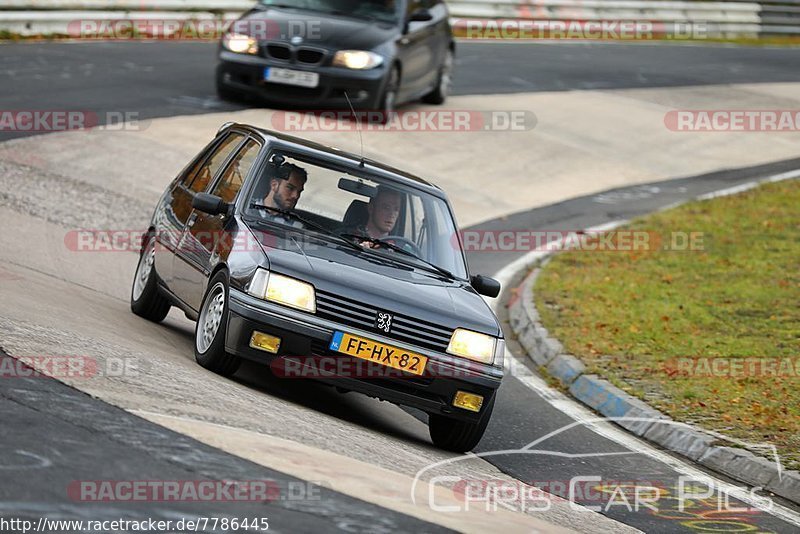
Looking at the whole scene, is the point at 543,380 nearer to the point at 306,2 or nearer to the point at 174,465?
the point at 174,465

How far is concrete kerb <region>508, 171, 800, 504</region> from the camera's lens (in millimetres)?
8227

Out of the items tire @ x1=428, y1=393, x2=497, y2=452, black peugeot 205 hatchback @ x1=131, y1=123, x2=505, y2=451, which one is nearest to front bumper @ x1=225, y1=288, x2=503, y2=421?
black peugeot 205 hatchback @ x1=131, y1=123, x2=505, y2=451

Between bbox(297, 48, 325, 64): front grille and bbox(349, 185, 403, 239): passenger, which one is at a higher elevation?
bbox(349, 185, 403, 239): passenger

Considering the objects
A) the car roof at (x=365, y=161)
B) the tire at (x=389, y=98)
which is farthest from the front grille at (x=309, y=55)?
the car roof at (x=365, y=161)

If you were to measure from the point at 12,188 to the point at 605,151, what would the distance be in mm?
10364

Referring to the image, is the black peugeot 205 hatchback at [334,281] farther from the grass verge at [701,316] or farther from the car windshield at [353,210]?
the grass verge at [701,316]

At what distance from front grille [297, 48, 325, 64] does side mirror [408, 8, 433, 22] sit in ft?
6.28

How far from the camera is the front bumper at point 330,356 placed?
762 cm

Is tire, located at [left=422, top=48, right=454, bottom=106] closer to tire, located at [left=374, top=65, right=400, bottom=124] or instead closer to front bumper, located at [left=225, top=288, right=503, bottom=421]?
tire, located at [left=374, top=65, right=400, bottom=124]

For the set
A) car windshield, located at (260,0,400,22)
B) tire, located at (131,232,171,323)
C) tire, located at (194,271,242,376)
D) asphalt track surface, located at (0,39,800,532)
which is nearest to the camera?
asphalt track surface, located at (0,39,800,532)

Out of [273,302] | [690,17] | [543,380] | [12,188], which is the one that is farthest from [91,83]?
[690,17]

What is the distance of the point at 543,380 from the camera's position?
10.7 meters

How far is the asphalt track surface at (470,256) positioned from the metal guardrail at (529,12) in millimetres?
938

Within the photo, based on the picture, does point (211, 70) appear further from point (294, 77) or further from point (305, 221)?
point (305, 221)
